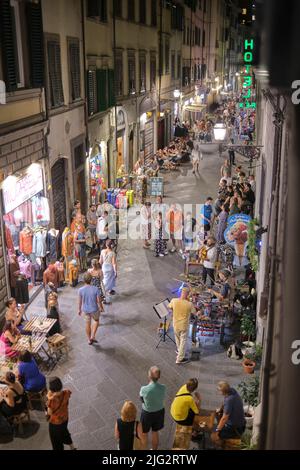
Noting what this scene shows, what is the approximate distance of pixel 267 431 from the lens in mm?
4625

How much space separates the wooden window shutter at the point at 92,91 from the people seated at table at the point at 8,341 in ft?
34.6

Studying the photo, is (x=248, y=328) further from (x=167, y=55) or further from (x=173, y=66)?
(x=173, y=66)

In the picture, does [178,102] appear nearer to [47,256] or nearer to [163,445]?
[47,256]

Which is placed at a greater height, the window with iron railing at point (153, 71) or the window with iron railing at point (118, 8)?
the window with iron railing at point (118, 8)

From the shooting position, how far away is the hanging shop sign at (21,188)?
10625mm

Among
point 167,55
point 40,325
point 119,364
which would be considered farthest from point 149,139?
point 119,364

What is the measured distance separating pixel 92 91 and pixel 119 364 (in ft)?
38.0

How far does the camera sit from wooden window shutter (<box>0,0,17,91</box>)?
9.98 m

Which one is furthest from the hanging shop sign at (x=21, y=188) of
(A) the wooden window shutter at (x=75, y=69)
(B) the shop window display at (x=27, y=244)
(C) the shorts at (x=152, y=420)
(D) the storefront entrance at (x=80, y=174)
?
(C) the shorts at (x=152, y=420)

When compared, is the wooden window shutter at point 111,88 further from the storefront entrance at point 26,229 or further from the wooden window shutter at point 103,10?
the storefront entrance at point 26,229

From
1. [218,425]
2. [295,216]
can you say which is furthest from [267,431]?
[218,425]

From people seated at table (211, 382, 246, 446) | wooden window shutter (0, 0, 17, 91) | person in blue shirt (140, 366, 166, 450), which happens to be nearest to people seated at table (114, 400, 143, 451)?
person in blue shirt (140, 366, 166, 450)

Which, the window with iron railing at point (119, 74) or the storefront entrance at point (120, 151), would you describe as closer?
the window with iron railing at point (119, 74)

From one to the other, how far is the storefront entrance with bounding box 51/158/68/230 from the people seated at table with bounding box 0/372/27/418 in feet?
24.3
